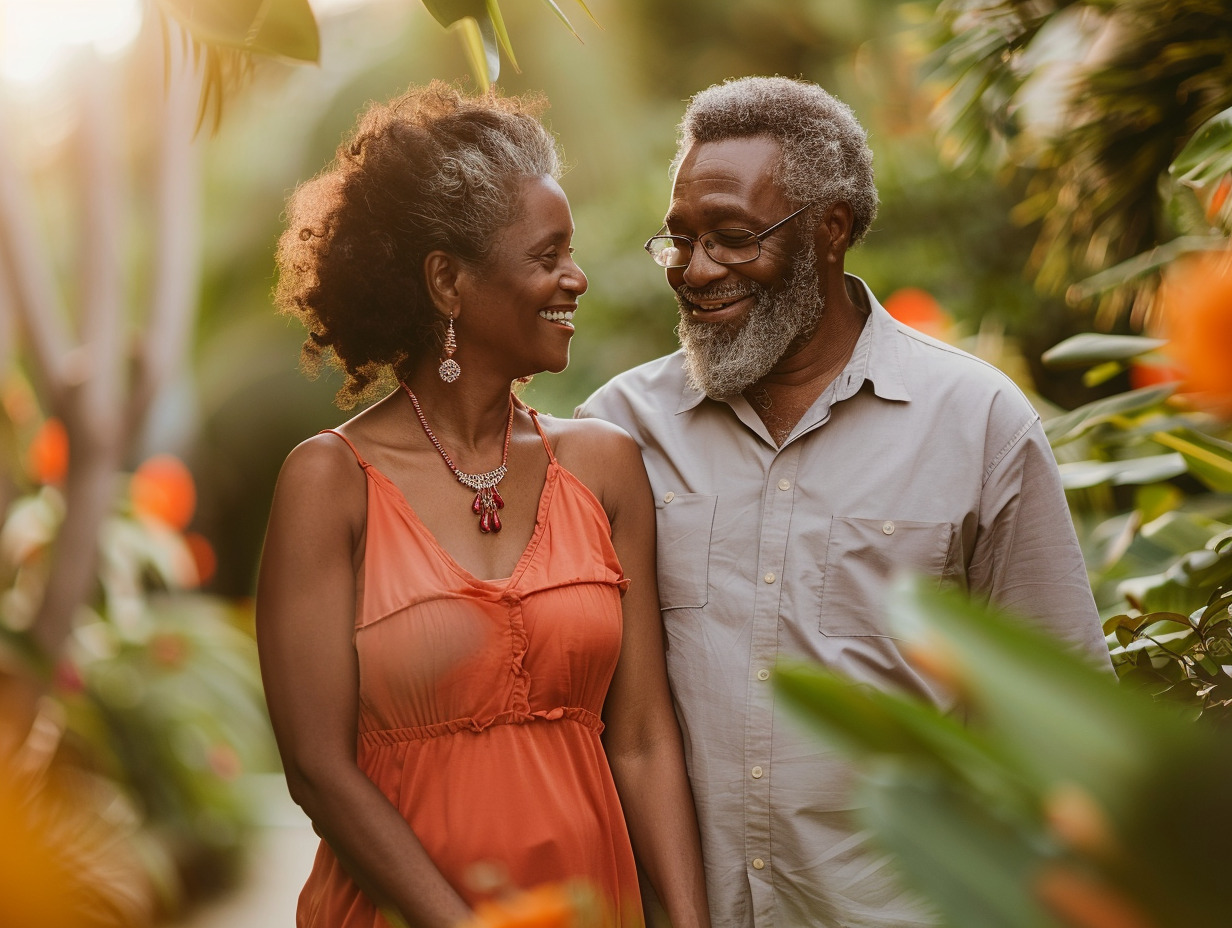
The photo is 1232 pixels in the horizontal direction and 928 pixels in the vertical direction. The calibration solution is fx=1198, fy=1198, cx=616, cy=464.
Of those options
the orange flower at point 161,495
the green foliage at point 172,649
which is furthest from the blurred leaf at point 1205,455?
the orange flower at point 161,495

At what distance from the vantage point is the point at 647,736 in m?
2.13

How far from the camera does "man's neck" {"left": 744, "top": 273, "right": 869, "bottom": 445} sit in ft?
7.63

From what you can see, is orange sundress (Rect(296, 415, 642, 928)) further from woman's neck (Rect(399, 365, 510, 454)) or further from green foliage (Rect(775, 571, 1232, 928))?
green foliage (Rect(775, 571, 1232, 928))

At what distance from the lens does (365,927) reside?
6.35 ft

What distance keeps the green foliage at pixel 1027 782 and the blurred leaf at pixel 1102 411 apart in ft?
6.99

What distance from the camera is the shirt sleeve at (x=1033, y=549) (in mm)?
2008

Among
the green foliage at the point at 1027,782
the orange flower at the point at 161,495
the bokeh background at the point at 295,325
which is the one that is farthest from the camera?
the orange flower at the point at 161,495

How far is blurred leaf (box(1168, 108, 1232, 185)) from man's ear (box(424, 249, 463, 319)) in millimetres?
1270

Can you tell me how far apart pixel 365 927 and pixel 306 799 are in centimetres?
24

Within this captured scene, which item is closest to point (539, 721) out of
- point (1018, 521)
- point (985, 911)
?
point (1018, 521)

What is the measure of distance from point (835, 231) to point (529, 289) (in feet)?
2.21

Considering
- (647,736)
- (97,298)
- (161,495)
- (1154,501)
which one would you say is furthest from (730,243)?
(161,495)

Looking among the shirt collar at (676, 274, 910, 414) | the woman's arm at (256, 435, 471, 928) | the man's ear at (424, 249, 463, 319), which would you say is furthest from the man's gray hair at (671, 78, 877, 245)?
the woman's arm at (256, 435, 471, 928)

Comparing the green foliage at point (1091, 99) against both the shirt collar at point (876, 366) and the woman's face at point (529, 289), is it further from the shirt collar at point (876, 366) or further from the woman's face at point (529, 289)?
the woman's face at point (529, 289)
